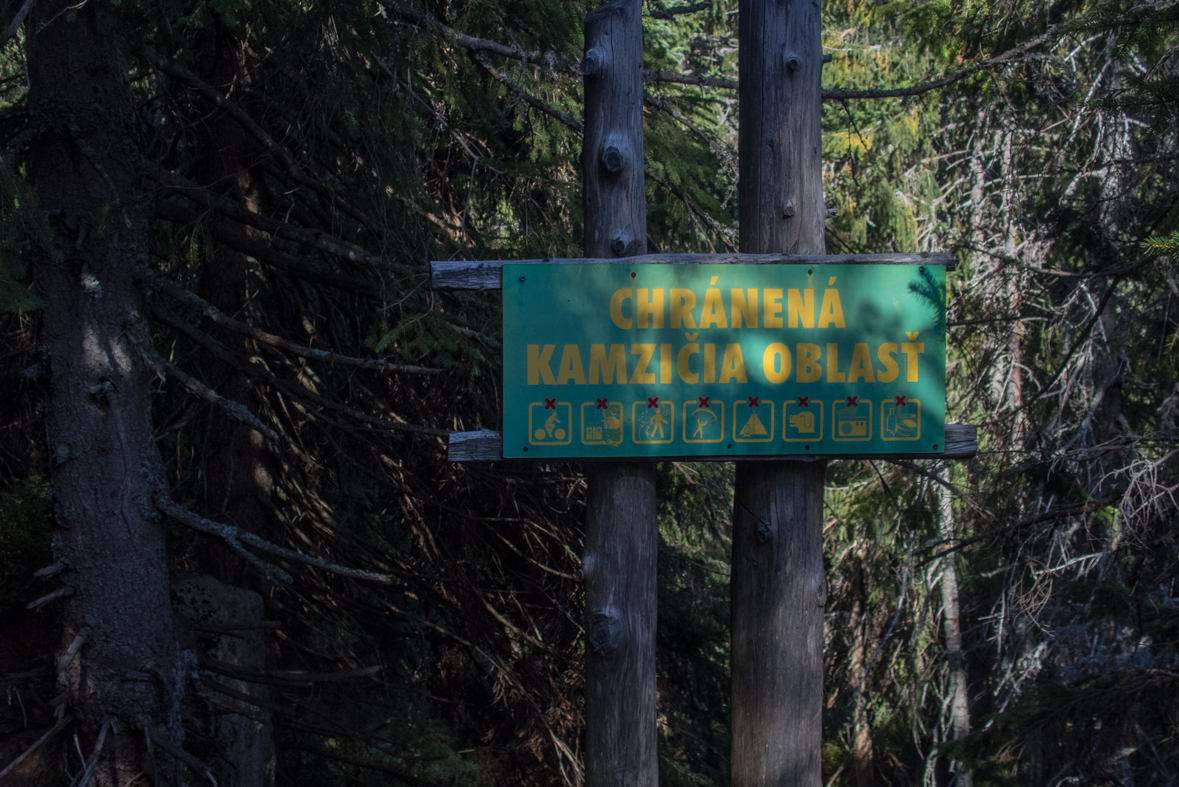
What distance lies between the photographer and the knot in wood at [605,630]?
10.1 ft

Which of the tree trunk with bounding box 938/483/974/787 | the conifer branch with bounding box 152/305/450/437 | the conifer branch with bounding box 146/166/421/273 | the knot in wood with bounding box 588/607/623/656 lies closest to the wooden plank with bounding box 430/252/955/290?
the conifer branch with bounding box 146/166/421/273

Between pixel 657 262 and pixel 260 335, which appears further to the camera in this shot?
pixel 260 335

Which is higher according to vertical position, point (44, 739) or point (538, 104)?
point (538, 104)

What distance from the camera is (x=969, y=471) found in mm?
6637

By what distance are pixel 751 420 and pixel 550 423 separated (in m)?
0.71

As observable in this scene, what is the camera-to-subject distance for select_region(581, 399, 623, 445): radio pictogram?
3.03 metres

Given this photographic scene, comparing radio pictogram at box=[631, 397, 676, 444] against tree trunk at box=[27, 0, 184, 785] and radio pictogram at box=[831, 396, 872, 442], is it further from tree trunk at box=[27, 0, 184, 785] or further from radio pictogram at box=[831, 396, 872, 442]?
tree trunk at box=[27, 0, 184, 785]

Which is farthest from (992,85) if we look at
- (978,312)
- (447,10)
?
(447,10)

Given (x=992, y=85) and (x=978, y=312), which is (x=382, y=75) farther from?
(x=978, y=312)

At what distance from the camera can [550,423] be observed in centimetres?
302

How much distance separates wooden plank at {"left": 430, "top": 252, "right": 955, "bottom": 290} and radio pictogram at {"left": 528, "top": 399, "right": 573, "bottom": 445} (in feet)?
1.49

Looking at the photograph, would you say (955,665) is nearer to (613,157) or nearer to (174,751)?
(174,751)

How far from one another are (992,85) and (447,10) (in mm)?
3845

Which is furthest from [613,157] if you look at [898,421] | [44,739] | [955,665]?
[955,665]
